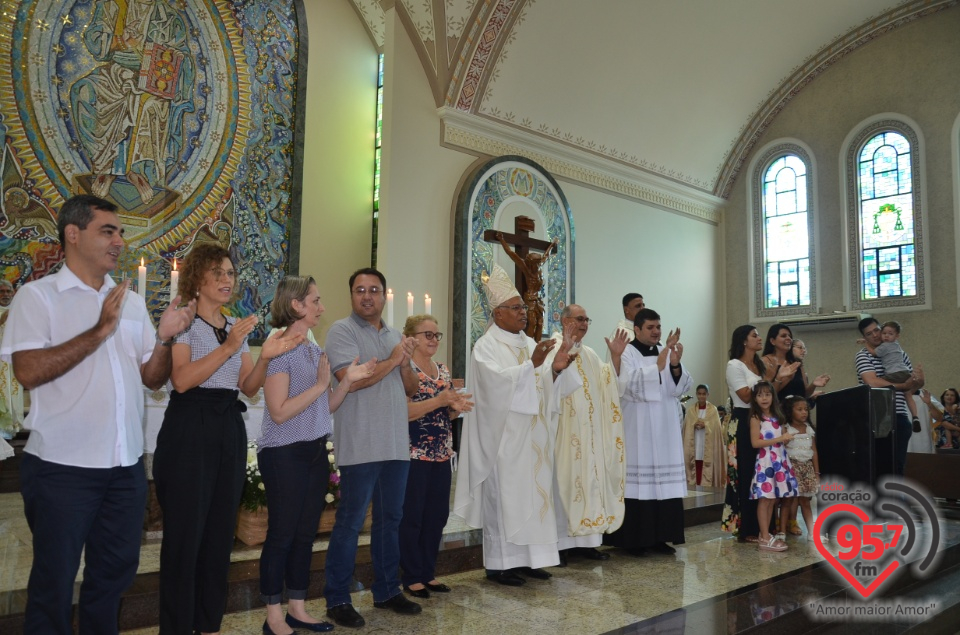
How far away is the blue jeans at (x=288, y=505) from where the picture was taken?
318 centimetres

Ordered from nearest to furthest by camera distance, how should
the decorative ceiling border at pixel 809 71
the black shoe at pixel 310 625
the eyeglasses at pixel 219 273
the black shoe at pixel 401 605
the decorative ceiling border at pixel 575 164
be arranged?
the eyeglasses at pixel 219 273, the black shoe at pixel 310 625, the black shoe at pixel 401 605, the decorative ceiling border at pixel 575 164, the decorative ceiling border at pixel 809 71

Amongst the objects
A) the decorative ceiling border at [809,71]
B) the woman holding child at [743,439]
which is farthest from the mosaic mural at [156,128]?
the decorative ceiling border at [809,71]

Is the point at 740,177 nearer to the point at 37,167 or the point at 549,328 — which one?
the point at 549,328

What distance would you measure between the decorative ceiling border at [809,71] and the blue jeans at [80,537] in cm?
1173

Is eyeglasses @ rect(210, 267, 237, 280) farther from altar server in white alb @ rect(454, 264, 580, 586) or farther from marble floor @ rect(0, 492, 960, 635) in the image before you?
altar server in white alb @ rect(454, 264, 580, 586)

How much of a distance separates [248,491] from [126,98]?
16.8ft

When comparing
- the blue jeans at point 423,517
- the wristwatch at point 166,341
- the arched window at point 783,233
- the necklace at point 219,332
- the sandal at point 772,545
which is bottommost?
the sandal at point 772,545

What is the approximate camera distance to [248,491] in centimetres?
457

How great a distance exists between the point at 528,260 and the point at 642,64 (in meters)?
3.48

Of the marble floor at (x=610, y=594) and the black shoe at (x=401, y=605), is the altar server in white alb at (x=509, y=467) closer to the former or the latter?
the marble floor at (x=610, y=594)

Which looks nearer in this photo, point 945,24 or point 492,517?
point 492,517

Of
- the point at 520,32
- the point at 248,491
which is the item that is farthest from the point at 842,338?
the point at 248,491

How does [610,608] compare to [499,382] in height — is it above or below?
below

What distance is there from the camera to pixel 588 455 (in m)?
4.89
